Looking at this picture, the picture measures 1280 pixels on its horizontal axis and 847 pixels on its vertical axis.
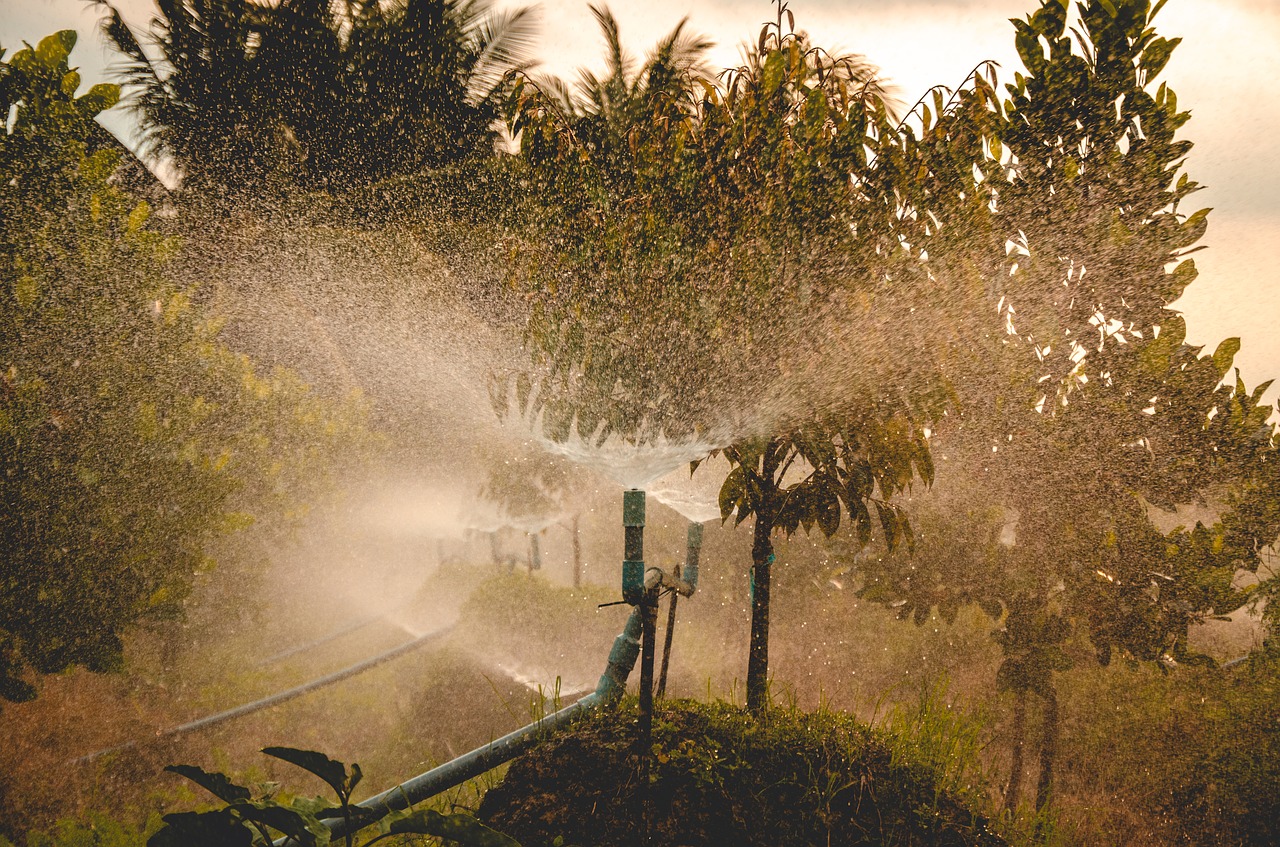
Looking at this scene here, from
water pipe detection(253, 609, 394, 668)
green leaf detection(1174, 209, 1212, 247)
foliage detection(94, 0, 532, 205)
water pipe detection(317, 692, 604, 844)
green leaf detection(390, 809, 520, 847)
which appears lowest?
water pipe detection(253, 609, 394, 668)

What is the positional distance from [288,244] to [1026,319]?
1033 centimetres

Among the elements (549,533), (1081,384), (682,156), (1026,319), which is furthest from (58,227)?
(549,533)

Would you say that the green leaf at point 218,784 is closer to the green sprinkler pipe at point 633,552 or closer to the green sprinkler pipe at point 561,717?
the green sprinkler pipe at point 561,717

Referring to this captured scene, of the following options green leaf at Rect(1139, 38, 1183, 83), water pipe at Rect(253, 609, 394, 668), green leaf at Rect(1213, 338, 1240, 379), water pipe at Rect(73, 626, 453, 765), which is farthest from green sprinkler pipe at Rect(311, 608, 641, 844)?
water pipe at Rect(253, 609, 394, 668)

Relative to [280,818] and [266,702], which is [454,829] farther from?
[266,702]

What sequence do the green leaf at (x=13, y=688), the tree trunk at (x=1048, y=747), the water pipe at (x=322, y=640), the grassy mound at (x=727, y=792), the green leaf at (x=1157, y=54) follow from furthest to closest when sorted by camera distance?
the water pipe at (x=322, y=640) < the tree trunk at (x=1048, y=747) < the green leaf at (x=1157, y=54) < the green leaf at (x=13, y=688) < the grassy mound at (x=727, y=792)

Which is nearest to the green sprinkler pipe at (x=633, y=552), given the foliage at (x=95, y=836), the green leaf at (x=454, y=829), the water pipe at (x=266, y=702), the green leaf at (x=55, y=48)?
the green leaf at (x=454, y=829)

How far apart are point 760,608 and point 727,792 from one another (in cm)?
91

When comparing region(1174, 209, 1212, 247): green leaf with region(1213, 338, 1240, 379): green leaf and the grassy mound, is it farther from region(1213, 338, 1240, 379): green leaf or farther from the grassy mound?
the grassy mound

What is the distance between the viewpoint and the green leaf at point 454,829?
102 centimetres

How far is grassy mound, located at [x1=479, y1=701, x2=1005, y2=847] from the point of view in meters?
1.74

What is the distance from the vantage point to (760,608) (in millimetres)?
2664

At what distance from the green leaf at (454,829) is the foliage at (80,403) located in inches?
81.0

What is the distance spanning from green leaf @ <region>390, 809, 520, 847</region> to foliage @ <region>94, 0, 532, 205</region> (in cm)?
869
